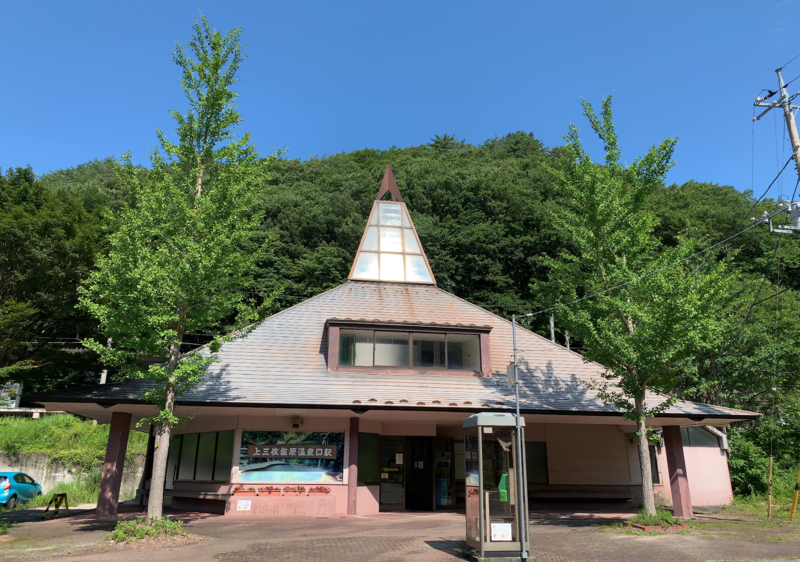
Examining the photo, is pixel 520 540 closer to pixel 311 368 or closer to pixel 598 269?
pixel 598 269

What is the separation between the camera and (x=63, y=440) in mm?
25516

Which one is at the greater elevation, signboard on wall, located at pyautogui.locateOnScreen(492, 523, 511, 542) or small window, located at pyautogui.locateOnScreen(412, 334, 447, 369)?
small window, located at pyautogui.locateOnScreen(412, 334, 447, 369)

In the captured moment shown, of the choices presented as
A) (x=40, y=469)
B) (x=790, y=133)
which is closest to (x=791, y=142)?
(x=790, y=133)

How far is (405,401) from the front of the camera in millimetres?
14320

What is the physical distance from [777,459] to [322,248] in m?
26.2

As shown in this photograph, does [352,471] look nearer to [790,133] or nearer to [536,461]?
[536,461]

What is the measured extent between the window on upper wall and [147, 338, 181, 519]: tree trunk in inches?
241

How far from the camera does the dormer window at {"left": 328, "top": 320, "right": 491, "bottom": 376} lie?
54.2ft

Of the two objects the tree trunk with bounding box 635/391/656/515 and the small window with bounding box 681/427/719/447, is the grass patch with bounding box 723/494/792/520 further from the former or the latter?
the tree trunk with bounding box 635/391/656/515

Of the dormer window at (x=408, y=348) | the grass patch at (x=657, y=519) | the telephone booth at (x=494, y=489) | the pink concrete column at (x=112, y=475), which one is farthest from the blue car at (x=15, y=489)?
the grass patch at (x=657, y=519)

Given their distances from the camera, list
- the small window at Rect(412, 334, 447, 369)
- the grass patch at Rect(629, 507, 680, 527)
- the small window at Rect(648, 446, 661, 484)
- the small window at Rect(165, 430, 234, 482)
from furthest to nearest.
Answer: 1. the small window at Rect(648, 446, 661, 484)
2. the small window at Rect(412, 334, 447, 369)
3. the small window at Rect(165, 430, 234, 482)
4. the grass patch at Rect(629, 507, 680, 527)

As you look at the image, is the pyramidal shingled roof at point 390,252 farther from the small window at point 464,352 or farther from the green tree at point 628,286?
the green tree at point 628,286

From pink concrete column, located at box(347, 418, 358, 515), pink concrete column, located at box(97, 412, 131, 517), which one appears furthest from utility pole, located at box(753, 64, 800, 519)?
pink concrete column, located at box(97, 412, 131, 517)

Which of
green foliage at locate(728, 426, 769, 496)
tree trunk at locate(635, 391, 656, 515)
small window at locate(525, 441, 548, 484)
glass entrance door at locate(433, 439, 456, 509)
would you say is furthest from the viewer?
green foliage at locate(728, 426, 769, 496)
